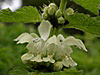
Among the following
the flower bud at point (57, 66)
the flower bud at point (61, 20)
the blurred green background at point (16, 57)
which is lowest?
the blurred green background at point (16, 57)

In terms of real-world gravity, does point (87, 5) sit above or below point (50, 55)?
above

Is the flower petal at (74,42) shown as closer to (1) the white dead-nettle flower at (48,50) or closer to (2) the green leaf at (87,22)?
(1) the white dead-nettle flower at (48,50)

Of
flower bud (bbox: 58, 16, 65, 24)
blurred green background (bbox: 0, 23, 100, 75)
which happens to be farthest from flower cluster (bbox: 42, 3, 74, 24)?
blurred green background (bbox: 0, 23, 100, 75)

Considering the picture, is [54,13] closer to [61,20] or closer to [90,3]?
[61,20]

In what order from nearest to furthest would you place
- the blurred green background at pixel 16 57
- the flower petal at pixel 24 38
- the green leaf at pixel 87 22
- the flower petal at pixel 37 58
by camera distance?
the green leaf at pixel 87 22 < the flower petal at pixel 37 58 < the flower petal at pixel 24 38 < the blurred green background at pixel 16 57

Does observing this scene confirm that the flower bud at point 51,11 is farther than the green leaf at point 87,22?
Yes

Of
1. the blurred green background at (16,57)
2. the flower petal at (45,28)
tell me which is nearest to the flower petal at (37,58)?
the flower petal at (45,28)

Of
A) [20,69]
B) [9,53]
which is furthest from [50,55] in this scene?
[9,53]

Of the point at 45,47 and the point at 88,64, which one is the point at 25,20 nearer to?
the point at 45,47

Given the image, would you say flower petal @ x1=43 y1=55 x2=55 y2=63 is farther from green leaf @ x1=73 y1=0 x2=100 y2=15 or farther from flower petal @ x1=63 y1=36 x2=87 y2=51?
green leaf @ x1=73 y1=0 x2=100 y2=15
